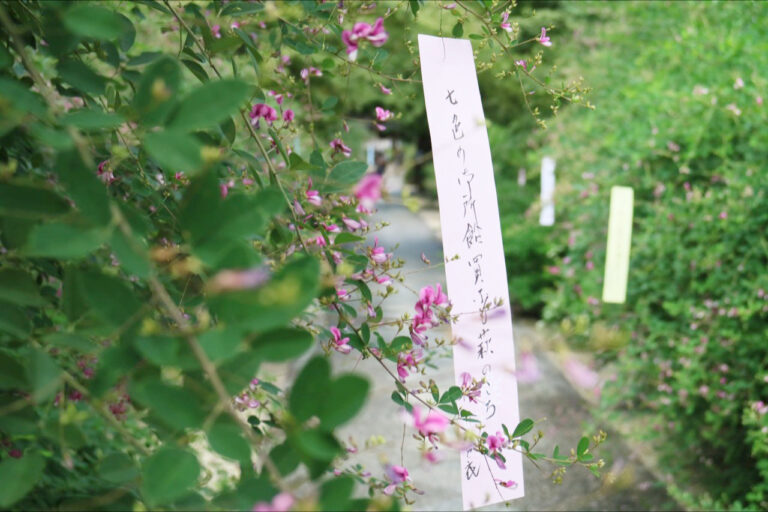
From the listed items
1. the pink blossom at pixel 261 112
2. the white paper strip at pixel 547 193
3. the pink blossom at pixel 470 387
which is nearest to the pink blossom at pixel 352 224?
the pink blossom at pixel 261 112

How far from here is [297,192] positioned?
3.71 ft

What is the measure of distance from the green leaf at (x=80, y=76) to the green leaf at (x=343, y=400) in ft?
1.48

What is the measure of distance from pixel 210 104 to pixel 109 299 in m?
0.16

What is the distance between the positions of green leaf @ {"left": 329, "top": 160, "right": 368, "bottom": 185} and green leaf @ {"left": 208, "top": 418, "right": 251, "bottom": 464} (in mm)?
462

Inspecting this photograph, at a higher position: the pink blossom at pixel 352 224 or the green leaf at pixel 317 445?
the green leaf at pixel 317 445

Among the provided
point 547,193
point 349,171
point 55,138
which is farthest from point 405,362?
point 547,193

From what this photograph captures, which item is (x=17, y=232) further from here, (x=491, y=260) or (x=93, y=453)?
(x=93, y=453)

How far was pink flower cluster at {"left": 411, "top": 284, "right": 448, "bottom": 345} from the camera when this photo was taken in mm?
955

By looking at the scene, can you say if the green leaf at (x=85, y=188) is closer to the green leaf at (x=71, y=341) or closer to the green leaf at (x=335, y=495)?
the green leaf at (x=71, y=341)

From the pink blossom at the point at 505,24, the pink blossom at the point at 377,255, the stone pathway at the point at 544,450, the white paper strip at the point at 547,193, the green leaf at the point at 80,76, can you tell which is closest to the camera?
the green leaf at the point at 80,76

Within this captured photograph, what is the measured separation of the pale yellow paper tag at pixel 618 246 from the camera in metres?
3.13

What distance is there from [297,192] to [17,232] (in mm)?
529

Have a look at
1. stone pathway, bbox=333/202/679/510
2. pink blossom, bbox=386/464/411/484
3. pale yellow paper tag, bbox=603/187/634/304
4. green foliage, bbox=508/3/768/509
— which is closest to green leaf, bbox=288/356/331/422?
pink blossom, bbox=386/464/411/484

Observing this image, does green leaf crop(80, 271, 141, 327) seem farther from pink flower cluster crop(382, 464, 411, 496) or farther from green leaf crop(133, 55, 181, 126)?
pink flower cluster crop(382, 464, 411, 496)
